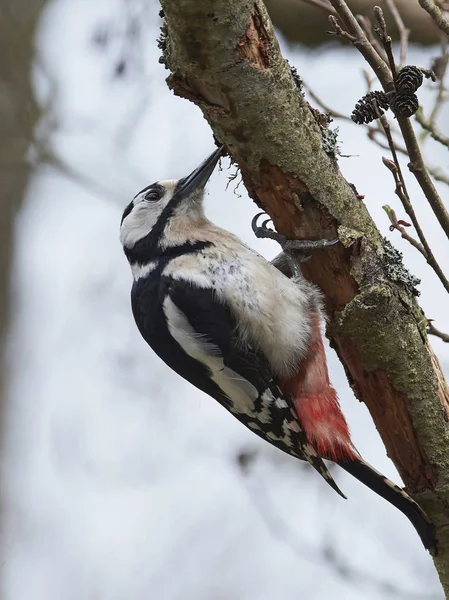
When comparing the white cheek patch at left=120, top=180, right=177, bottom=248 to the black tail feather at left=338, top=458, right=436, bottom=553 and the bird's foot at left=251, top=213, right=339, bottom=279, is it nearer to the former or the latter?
the bird's foot at left=251, top=213, right=339, bottom=279

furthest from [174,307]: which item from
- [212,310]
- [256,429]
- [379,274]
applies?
[379,274]

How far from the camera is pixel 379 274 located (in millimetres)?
2572

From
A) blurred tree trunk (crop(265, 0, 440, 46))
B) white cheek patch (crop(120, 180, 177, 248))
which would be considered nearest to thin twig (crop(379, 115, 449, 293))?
white cheek patch (crop(120, 180, 177, 248))

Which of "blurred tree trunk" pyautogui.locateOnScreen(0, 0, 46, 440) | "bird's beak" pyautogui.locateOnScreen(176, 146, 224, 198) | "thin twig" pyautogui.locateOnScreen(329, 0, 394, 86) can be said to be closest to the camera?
"thin twig" pyautogui.locateOnScreen(329, 0, 394, 86)

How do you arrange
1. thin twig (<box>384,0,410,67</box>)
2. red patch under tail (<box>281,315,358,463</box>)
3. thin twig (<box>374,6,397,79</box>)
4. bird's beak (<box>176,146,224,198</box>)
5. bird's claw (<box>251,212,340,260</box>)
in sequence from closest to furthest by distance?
thin twig (<box>374,6,397,79</box>)
bird's claw (<box>251,212,340,260</box>)
thin twig (<box>384,0,410,67</box>)
red patch under tail (<box>281,315,358,463</box>)
bird's beak (<box>176,146,224,198</box>)

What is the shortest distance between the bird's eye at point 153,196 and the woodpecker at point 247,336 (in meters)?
0.32

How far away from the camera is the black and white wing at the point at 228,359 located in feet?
10.1

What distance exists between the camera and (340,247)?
2.58m

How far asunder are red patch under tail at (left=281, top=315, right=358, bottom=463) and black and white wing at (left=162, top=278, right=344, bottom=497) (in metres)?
0.04

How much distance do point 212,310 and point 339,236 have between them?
0.74 meters

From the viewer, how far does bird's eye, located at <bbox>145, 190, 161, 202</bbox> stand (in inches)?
143

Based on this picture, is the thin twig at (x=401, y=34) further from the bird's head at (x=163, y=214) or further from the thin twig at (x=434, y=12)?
the bird's head at (x=163, y=214)

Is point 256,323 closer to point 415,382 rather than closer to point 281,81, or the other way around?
point 415,382

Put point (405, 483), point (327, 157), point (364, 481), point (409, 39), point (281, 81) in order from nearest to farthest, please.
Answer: point (281, 81)
point (327, 157)
point (405, 483)
point (364, 481)
point (409, 39)
